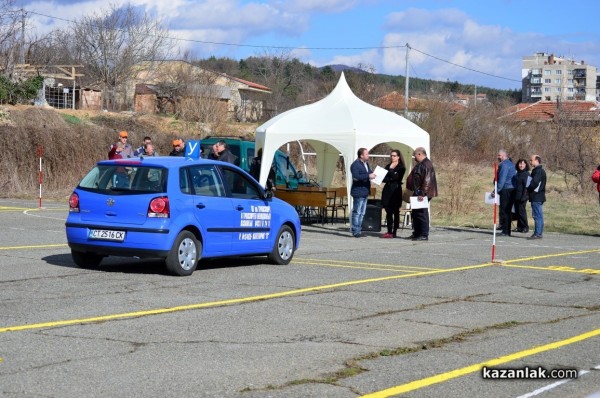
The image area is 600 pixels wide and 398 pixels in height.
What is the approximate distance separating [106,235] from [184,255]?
3.62 feet

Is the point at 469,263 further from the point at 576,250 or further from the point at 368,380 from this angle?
the point at 368,380

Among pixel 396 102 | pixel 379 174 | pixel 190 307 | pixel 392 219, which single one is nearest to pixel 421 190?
pixel 379 174

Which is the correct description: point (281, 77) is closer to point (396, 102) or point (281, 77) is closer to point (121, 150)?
point (396, 102)

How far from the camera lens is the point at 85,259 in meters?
14.6

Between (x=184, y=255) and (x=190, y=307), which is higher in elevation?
(x=184, y=255)

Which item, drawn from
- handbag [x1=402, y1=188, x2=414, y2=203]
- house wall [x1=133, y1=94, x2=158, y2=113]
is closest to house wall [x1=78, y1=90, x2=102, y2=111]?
house wall [x1=133, y1=94, x2=158, y2=113]

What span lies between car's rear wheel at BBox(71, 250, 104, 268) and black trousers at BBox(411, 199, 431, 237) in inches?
349

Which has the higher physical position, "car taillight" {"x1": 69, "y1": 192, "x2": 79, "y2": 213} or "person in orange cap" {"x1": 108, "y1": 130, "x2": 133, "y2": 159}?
"person in orange cap" {"x1": 108, "y1": 130, "x2": 133, "y2": 159}

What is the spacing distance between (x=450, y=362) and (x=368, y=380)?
1111mm

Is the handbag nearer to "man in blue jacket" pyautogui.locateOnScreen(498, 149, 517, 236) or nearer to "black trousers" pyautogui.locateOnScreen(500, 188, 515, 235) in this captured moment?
"man in blue jacket" pyautogui.locateOnScreen(498, 149, 517, 236)

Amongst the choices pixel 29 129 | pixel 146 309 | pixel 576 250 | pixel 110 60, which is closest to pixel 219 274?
pixel 146 309

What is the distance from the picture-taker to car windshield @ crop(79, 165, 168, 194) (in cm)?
1393

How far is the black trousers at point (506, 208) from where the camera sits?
24042 mm

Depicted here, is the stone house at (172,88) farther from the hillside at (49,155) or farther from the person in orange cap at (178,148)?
the person in orange cap at (178,148)
